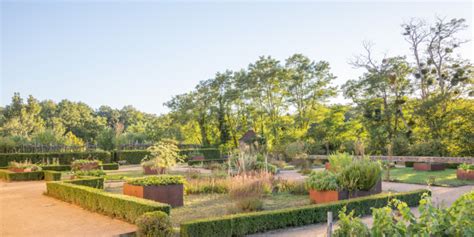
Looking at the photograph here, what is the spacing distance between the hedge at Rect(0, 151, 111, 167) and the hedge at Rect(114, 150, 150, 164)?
1.46 metres

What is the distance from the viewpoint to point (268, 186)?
373 inches

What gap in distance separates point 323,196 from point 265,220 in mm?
2365

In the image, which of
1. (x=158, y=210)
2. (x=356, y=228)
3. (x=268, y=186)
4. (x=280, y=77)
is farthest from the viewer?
(x=280, y=77)

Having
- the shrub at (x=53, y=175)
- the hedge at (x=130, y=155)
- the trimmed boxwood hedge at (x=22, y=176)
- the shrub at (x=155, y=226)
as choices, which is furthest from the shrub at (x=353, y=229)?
the hedge at (x=130, y=155)

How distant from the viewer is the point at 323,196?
7.82 metres

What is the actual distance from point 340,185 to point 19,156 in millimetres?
17354

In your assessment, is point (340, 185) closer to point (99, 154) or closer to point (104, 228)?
point (104, 228)

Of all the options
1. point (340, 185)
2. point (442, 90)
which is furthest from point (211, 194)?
point (442, 90)

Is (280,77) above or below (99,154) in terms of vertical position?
above

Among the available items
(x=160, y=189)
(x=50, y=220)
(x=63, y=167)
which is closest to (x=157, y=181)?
(x=160, y=189)

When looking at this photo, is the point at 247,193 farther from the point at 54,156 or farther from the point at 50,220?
the point at 54,156

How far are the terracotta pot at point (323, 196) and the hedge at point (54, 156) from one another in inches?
627

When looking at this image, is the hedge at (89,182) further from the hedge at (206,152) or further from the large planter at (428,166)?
the hedge at (206,152)

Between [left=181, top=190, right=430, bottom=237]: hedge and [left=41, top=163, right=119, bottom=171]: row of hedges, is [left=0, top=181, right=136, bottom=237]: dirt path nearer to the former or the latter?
[left=181, top=190, right=430, bottom=237]: hedge
